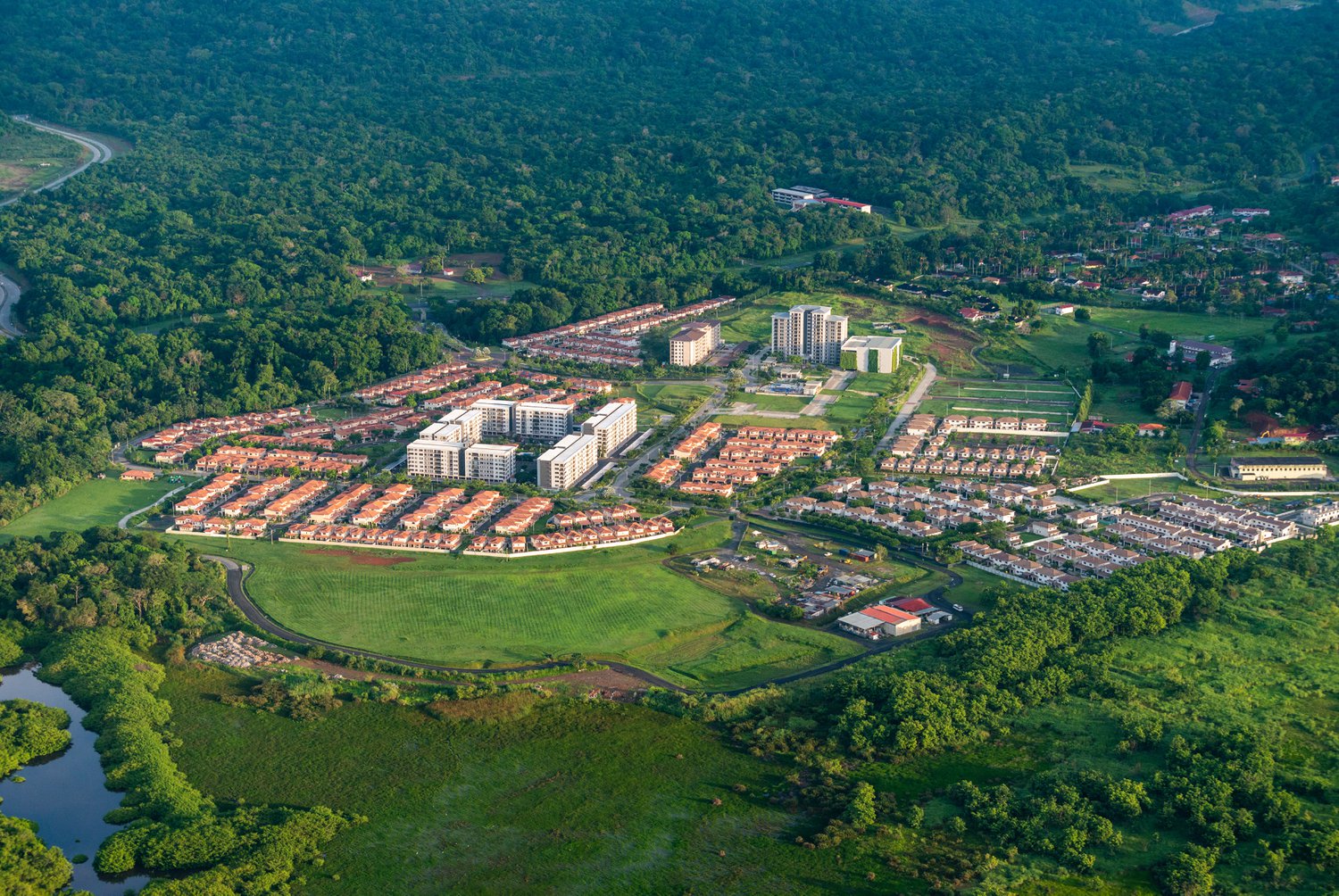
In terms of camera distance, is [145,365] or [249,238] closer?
[145,365]

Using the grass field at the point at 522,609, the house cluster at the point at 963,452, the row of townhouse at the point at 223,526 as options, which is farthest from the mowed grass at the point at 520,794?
the house cluster at the point at 963,452

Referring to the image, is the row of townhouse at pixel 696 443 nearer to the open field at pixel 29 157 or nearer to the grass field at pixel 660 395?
the grass field at pixel 660 395

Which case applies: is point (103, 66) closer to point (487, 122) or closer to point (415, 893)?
point (487, 122)

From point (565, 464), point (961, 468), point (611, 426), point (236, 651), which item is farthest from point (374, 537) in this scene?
point (961, 468)

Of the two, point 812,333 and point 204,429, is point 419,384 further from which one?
point 812,333

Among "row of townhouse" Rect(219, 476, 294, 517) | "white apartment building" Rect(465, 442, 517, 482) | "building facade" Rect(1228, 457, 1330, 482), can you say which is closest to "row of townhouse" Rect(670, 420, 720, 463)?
"white apartment building" Rect(465, 442, 517, 482)

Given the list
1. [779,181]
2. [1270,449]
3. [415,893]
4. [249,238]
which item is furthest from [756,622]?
[779,181]

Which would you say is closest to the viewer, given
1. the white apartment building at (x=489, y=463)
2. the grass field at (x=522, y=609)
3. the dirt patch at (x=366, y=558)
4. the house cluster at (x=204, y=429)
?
the grass field at (x=522, y=609)
